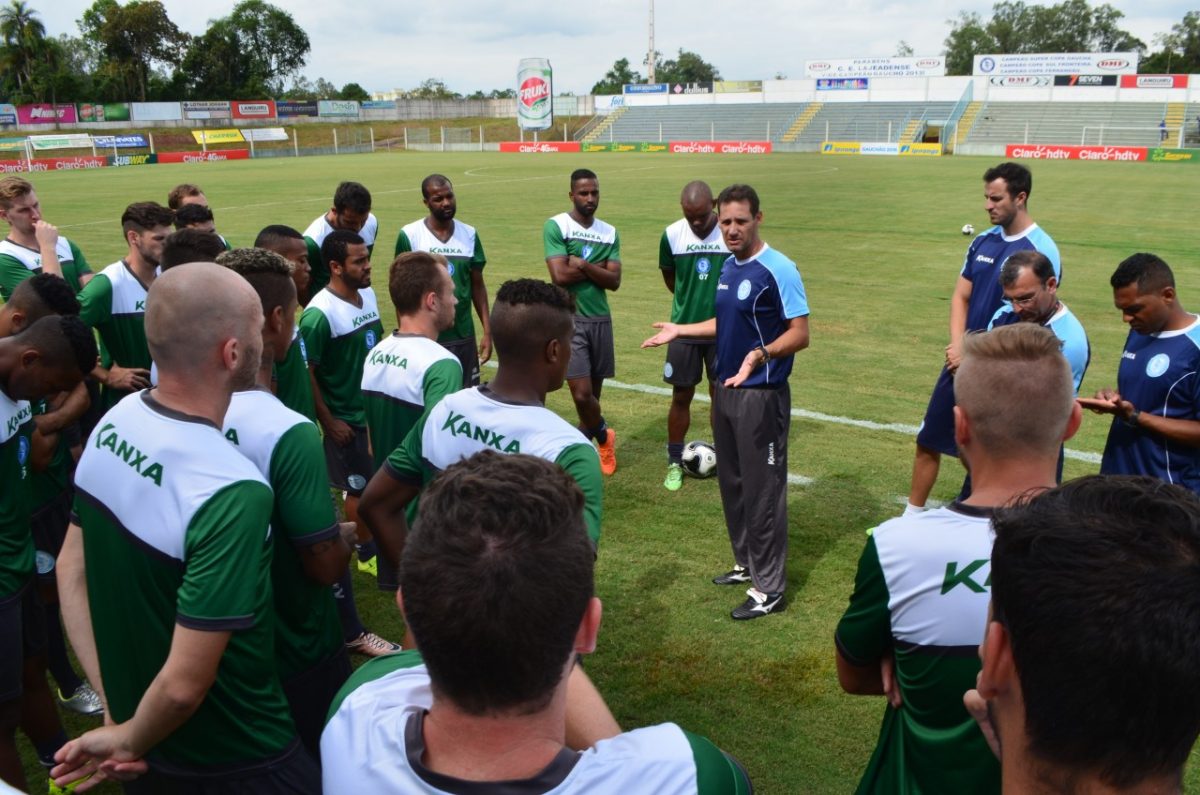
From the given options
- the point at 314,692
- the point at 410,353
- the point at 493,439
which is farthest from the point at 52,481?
the point at 493,439

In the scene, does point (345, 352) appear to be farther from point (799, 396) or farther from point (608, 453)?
point (799, 396)

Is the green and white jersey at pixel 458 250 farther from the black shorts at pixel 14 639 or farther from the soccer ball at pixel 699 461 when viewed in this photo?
the black shorts at pixel 14 639

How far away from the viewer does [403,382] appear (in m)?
4.68

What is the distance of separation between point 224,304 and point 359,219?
536 centimetres

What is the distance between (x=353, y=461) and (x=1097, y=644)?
564cm

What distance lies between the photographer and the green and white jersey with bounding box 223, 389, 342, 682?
2889 mm

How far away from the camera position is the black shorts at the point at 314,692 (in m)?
3.18

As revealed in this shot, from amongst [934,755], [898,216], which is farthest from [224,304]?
[898,216]

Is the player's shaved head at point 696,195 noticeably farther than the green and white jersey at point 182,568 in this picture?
Yes

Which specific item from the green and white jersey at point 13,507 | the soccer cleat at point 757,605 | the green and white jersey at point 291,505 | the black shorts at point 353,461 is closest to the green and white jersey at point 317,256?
the black shorts at point 353,461

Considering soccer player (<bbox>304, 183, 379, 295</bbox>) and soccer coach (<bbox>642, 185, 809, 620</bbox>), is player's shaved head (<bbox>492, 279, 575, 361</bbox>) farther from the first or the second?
soccer player (<bbox>304, 183, 379, 295</bbox>)

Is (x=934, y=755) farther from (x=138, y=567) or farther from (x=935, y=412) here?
(x=935, y=412)

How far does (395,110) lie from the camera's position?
82.9 meters

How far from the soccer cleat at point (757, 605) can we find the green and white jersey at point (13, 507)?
12.4 ft
